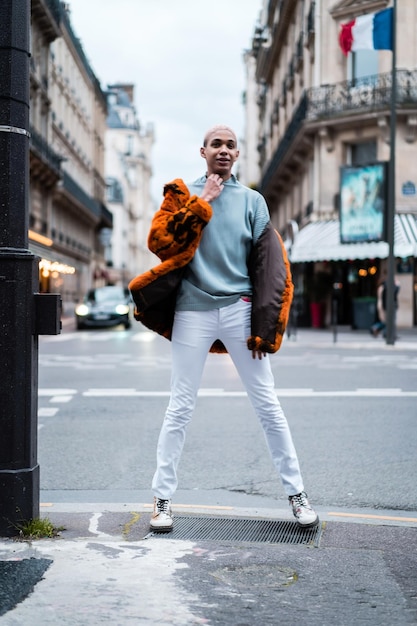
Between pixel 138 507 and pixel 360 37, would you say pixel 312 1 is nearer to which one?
pixel 360 37

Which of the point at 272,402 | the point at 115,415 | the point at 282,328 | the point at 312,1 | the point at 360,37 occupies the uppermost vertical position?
the point at 312,1

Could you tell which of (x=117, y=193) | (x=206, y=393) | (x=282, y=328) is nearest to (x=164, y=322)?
(x=282, y=328)

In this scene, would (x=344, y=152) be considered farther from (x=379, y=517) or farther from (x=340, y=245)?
(x=379, y=517)

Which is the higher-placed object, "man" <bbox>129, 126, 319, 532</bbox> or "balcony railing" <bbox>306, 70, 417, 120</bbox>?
"balcony railing" <bbox>306, 70, 417, 120</bbox>

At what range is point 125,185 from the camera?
103875 millimetres

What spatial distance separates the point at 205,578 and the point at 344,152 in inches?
1174

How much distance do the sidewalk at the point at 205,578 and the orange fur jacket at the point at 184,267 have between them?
0.96m

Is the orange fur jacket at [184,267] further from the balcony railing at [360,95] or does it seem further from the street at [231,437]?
the balcony railing at [360,95]

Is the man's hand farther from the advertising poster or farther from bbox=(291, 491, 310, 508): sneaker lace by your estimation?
the advertising poster

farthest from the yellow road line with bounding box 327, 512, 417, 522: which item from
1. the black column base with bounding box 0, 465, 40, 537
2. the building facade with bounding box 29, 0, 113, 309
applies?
the building facade with bounding box 29, 0, 113, 309

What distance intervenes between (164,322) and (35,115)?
3916 centimetres

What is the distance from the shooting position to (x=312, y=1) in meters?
33.7

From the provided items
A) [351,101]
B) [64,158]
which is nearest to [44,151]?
[64,158]

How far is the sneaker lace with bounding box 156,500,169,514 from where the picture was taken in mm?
4172
